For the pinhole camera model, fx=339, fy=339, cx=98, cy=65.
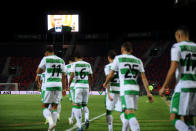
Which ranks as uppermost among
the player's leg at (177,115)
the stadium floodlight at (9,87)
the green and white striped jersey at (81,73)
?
the green and white striped jersey at (81,73)

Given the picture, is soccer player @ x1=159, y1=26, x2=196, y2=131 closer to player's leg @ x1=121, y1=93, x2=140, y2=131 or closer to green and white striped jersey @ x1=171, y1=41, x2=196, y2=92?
green and white striped jersey @ x1=171, y1=41, x2=196, y2=92

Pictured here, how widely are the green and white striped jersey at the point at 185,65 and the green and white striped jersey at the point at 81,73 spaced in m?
4.39

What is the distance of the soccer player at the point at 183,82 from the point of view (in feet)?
18.3

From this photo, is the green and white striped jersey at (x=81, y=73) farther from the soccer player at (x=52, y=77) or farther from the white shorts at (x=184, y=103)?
the white shorts at (x=184, y=103)

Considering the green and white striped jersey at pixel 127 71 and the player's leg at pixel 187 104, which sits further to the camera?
the green and white striped jersey at pixel 127 71

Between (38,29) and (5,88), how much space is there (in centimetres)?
1258

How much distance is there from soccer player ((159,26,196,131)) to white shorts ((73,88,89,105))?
14.5ft

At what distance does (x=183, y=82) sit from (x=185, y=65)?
0.29 meters

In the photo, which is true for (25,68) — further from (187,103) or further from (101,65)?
(187,103)

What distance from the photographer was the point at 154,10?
45844mm

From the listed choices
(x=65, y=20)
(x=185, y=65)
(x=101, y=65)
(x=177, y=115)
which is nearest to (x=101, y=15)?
(x=65, y=20)

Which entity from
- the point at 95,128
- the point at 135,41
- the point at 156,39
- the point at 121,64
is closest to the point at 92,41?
the point at 135,41

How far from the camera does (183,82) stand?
571cm

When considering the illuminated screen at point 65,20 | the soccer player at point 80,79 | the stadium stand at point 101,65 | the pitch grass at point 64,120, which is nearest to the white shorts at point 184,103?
the soccer player at point 80,79
